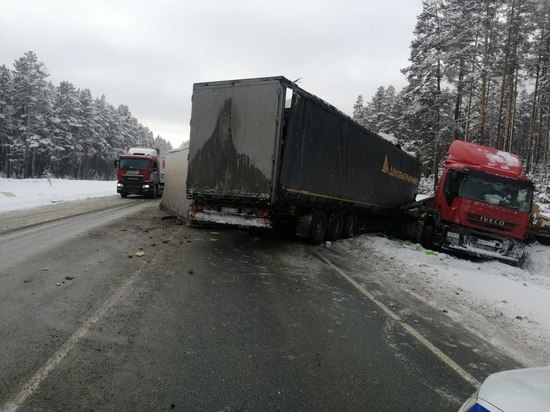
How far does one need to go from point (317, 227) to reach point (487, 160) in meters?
6.73

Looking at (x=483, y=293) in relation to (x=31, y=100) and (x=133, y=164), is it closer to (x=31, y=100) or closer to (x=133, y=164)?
(x=133, y=164)

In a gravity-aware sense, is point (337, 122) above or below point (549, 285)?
above

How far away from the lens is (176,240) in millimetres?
10023

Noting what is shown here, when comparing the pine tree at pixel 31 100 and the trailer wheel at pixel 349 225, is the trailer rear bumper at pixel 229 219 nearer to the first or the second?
the trailer wheel at pixel 349 225

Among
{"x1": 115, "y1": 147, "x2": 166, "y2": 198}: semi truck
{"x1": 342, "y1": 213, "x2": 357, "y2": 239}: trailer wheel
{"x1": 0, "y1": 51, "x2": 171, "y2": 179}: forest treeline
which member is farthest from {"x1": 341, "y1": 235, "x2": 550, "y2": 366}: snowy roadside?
{"x1": 0, "y1": 51, "x2": 171, "y2": 179}: forest treeline

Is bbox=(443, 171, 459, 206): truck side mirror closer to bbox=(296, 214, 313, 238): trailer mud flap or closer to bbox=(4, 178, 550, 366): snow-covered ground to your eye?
bbox=(4, 178, 550, 366): snow-covered ground

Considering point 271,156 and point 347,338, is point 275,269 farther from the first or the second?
point 347,338

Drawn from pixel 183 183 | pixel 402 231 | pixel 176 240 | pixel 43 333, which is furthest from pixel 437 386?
pixel 402 231

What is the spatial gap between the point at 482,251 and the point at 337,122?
19.2 ft

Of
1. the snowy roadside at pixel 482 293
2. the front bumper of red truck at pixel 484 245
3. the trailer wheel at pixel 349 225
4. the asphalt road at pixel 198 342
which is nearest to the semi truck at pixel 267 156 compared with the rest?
the trailer wheel at pixel 349 225

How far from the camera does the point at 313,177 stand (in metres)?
10.2

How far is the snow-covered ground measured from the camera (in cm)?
515

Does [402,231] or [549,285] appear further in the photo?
[402,231]

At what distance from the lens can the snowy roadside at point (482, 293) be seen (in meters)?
5.12
